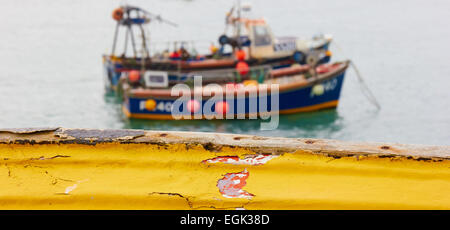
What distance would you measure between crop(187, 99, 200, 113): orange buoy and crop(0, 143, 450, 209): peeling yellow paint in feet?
36.1

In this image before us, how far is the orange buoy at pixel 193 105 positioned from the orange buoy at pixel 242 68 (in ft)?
5.40

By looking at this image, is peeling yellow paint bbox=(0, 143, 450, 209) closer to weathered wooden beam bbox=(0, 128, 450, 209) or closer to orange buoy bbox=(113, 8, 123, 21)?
A: weathered wooden beam bbox=(0, 128, 450, 209)

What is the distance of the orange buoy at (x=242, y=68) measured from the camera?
14.8 metres

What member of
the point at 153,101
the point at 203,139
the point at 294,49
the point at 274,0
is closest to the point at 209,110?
the point at 153,101

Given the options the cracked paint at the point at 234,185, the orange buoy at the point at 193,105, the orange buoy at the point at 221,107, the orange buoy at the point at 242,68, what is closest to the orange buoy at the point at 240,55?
the orange buoy at the point at 242,68

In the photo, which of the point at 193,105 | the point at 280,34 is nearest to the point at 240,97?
the point at 193,105

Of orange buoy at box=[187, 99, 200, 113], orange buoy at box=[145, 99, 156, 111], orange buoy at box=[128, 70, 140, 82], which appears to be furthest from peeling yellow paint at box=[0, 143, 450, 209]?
orange buoy at box=[128, 70, 140, 82]

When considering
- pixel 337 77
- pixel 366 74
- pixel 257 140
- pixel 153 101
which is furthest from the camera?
pixel 366 74

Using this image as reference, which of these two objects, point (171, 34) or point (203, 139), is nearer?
point (203, 139)

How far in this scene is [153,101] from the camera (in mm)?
14234

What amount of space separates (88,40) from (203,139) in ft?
83.0

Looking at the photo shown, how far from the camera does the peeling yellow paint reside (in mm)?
2281
